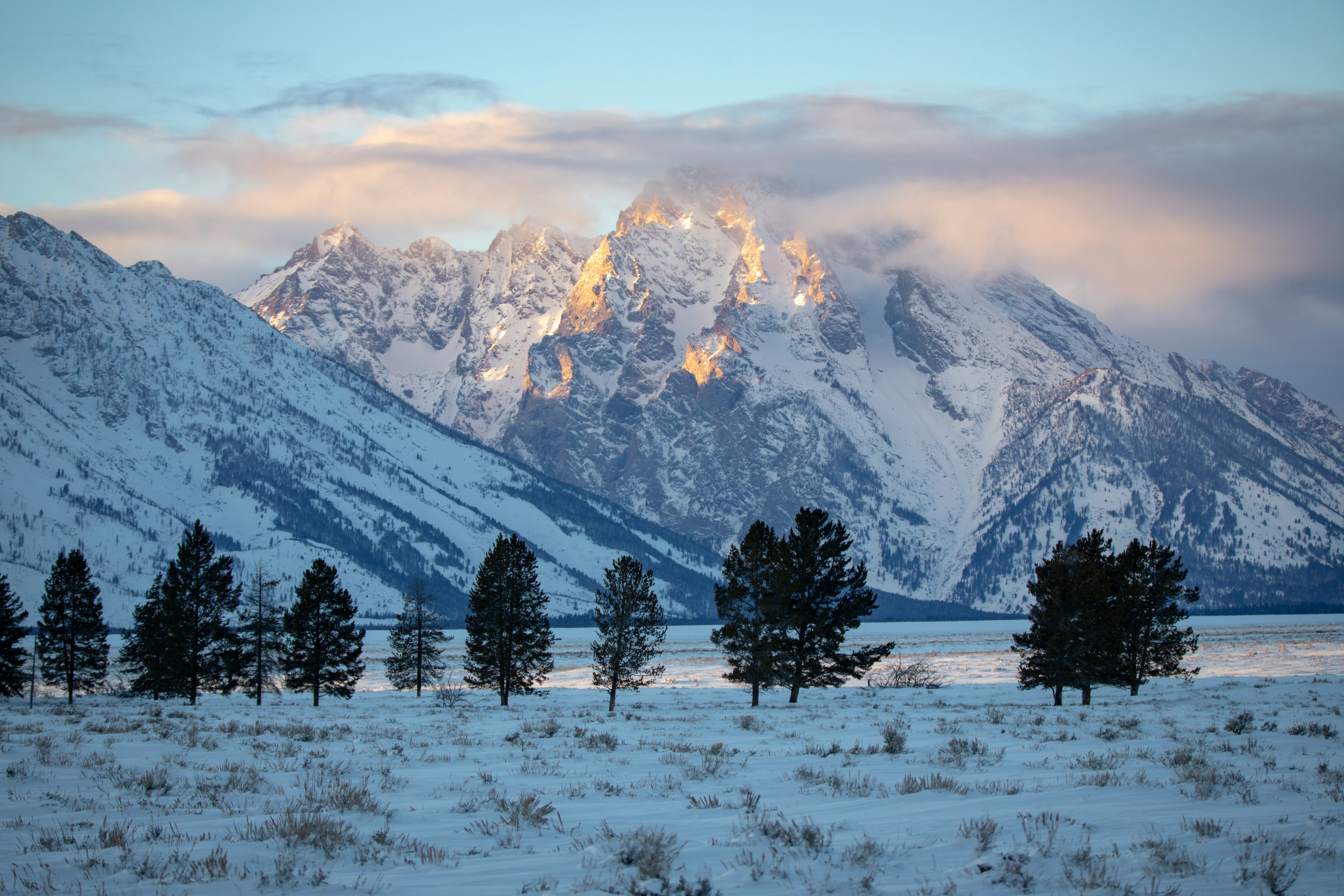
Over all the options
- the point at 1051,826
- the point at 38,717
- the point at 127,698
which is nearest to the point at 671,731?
the point at 1051,826

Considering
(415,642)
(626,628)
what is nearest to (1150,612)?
(626,628)

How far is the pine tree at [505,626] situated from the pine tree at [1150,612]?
101ft

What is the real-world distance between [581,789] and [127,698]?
51461 mm

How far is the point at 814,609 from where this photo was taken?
48.6 metres

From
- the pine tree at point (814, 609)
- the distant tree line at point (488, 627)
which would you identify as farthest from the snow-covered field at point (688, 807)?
the distant tree line at point (488, 627)

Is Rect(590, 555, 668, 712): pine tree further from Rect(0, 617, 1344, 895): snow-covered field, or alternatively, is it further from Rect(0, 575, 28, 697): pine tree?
Rect(0, 575, 28, 697): pine tree

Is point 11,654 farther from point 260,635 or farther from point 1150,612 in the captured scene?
point 1150,612

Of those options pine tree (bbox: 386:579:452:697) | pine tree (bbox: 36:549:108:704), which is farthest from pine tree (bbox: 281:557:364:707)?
pine tree (bbox: 36:549:108:704)

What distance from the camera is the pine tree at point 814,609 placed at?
4819 centimetres

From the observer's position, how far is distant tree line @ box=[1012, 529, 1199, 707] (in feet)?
145

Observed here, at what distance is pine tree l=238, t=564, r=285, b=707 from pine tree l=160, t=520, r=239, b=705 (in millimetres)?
931

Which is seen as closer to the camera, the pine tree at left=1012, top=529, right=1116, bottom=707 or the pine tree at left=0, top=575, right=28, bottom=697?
the pine tree at left=1012, top=529, right=1116, bottom=707

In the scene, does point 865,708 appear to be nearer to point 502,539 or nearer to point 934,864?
point 502,539

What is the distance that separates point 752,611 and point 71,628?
42.0m
